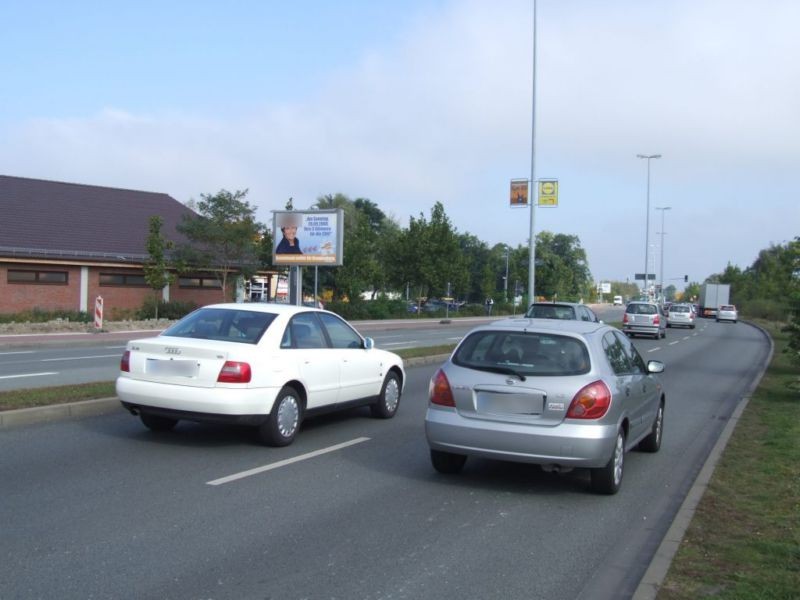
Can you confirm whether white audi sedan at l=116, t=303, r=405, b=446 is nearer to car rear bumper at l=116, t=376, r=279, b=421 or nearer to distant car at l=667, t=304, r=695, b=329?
car rear bumper at l=116, t=376, r=279, b=421

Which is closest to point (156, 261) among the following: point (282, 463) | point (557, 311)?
point (557, 311)

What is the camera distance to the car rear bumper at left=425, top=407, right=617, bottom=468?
6359 millimetres

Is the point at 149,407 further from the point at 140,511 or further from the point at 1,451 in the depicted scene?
the point at 140,511

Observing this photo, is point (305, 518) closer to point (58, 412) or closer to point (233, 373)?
point (233, 373)

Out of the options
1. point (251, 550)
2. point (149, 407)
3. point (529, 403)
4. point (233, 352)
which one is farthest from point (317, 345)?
point (251, 550)

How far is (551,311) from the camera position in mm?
20531

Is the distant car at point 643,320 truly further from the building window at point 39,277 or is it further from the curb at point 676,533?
the building window at point 39,277

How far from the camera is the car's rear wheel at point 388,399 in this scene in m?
10.3

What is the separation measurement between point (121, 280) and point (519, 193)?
20.0 metres

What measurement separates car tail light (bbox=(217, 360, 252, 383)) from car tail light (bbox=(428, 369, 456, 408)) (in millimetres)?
1988

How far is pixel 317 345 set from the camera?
Result: 29.6ft

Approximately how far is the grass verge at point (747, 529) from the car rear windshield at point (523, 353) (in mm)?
1584

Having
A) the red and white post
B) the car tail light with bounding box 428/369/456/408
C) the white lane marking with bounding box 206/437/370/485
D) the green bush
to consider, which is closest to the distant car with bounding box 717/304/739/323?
the green bush

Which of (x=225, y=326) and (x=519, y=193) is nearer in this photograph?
(x=225, y=326)
